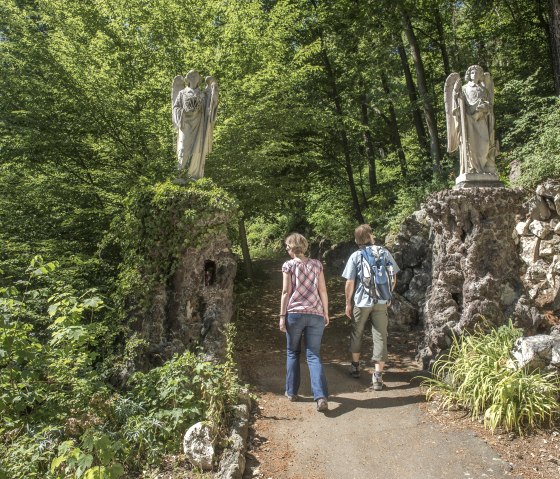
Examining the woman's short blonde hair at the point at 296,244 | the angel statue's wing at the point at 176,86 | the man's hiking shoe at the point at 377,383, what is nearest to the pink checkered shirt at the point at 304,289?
the woman's short blonde hair at the point at 296,244

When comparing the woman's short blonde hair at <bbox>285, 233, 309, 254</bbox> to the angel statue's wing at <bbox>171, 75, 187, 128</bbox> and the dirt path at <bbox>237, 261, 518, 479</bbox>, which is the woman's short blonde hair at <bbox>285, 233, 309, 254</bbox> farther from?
the angel statue's wing at <bbox>171, 75, 187, 128</bbox>

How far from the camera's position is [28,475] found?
3.56 m

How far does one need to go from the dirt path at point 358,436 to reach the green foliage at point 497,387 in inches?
11.9

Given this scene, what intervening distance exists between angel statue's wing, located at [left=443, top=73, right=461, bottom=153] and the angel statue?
3.17 m

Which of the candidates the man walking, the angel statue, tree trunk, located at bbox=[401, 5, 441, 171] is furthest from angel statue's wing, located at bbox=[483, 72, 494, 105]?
tree trunk, located at bbox=[401, 5, 441, 171]

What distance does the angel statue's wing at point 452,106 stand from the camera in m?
6.21

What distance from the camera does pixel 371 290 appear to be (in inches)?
212

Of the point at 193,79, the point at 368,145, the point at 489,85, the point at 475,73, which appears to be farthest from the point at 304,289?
the point at 368,145

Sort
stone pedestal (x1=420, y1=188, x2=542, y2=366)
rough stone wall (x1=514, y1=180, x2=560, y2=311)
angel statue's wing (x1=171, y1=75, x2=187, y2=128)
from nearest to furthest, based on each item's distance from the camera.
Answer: stone pedestal (x1=420, y1=188, x2=542, y2=366) → angel statue's wing (x1=171, y1=75, x2=187, y2=128) → rough stone wall (x1=514, y1=180, x2=560, y2=311)

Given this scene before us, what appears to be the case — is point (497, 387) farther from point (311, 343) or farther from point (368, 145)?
point (368, 145)

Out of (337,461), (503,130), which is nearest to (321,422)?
(337,461)

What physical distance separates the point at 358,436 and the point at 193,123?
438 cm

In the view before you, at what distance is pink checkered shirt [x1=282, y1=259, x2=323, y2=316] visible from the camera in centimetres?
493

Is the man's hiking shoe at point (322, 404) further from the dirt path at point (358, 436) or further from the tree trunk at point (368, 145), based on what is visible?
the tree trunk at point (368, 145)
